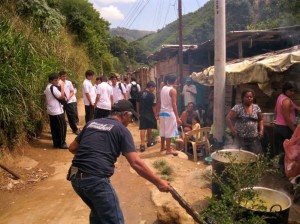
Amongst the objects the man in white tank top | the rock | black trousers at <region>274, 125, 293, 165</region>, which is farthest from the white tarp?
the rock

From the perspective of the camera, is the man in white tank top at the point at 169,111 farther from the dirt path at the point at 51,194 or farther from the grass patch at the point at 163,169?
the dirt path at the point at 51,194

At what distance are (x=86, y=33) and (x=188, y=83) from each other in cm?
1032

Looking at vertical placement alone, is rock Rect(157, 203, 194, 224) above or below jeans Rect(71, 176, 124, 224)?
below

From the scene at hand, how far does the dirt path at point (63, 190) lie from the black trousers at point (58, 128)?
Answer: 26cm

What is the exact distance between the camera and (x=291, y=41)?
38.0 feet

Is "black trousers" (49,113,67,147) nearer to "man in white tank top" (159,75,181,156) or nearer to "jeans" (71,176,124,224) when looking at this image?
"man in white tank top" (159,75,181,156)

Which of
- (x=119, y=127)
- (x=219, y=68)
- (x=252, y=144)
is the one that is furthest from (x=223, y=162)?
(x=219, y=68)

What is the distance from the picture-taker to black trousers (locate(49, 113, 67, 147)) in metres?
7.38

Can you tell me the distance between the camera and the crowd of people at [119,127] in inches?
113

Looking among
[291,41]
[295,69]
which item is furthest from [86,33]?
[295,69]

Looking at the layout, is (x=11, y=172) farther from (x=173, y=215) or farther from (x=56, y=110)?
(x=173, y=215)

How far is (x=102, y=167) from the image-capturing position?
288 cm

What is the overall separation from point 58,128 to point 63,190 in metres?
2.35

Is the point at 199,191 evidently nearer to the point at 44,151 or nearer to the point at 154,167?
the point at 154,167
